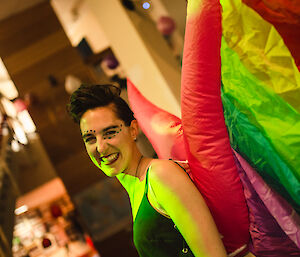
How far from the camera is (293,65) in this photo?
61 cm

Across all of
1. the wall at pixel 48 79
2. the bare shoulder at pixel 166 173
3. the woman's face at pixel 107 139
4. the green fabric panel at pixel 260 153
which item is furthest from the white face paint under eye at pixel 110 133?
the wall at pixel 48 79

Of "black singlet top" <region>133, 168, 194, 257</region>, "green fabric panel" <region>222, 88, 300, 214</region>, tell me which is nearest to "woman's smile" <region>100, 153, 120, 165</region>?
"black singlet top" <region>133, 168, 194, 257</region>

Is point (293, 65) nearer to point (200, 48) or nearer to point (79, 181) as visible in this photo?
point (200, 48)

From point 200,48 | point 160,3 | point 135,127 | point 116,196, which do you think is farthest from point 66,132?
point 200,48

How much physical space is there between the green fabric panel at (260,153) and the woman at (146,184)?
15 cm

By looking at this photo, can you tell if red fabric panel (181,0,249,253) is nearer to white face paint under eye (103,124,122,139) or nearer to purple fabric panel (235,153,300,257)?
purple fabric panel (235,153,300,257)

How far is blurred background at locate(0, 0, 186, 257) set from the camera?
9.69 ft

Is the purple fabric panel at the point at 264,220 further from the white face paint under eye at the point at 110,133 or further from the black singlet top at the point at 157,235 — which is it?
the white face paint under eye at the point at 110,133

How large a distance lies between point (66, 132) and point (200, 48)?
2.77 meters

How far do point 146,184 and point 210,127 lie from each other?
8.8 inches

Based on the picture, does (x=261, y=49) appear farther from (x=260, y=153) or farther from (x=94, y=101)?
(x=94, y=101)

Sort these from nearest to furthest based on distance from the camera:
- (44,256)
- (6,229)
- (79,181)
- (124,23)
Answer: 1. (6,229)
2. (124,23)
3. (79,181)
4. (44,256)

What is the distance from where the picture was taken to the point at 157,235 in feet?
2.52

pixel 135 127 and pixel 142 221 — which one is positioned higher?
pixel 135 127
